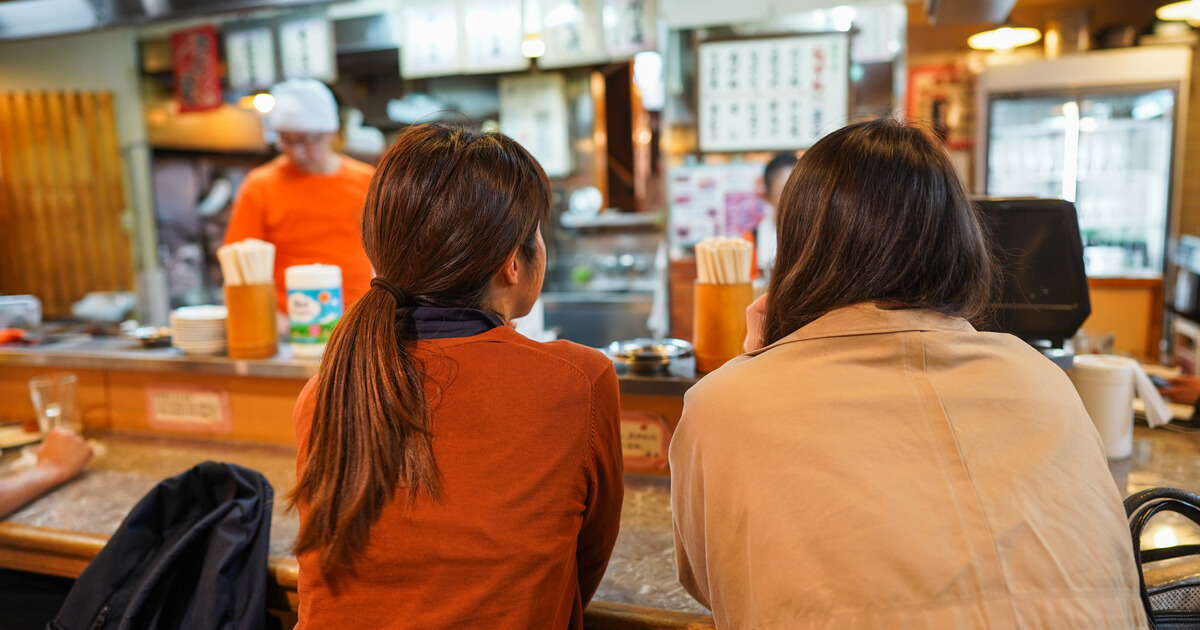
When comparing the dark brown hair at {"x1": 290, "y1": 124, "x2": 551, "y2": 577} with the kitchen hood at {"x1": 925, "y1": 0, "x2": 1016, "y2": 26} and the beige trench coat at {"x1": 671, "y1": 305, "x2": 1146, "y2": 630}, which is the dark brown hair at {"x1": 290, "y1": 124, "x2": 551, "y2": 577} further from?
the kitchen hood at {"x1": 925, "y1": 0, "x2": 1016, "y2": 26}

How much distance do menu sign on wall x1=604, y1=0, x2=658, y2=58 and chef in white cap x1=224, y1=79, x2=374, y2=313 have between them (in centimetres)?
169

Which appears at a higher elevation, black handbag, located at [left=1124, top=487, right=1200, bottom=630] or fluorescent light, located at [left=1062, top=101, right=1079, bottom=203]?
fluorescent light, located at [left=1062, top=101, right=1079, bottom=203]

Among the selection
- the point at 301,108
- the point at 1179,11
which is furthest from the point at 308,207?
the point at 1179,11

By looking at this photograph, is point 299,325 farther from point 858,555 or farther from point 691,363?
point 858,555

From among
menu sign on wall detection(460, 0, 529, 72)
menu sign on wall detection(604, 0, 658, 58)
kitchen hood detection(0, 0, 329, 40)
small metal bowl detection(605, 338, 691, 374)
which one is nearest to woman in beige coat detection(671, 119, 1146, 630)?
small metal bowl detection(605, 338, 691, 374)

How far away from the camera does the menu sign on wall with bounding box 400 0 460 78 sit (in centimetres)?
434

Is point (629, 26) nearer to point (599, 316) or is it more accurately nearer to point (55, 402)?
point (599, 316)

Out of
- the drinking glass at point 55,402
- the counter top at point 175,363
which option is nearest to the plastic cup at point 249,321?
the counter top at point 175,363

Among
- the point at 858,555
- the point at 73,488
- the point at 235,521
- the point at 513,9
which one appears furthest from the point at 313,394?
the point at 513,9

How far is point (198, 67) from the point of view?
4883 millimetres

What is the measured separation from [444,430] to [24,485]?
1.44 metres

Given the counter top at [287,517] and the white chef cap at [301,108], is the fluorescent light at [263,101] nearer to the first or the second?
the white chef cap at [301,108]

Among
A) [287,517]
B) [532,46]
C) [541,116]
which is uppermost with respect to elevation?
[532,46]

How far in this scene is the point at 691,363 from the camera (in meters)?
1.80
